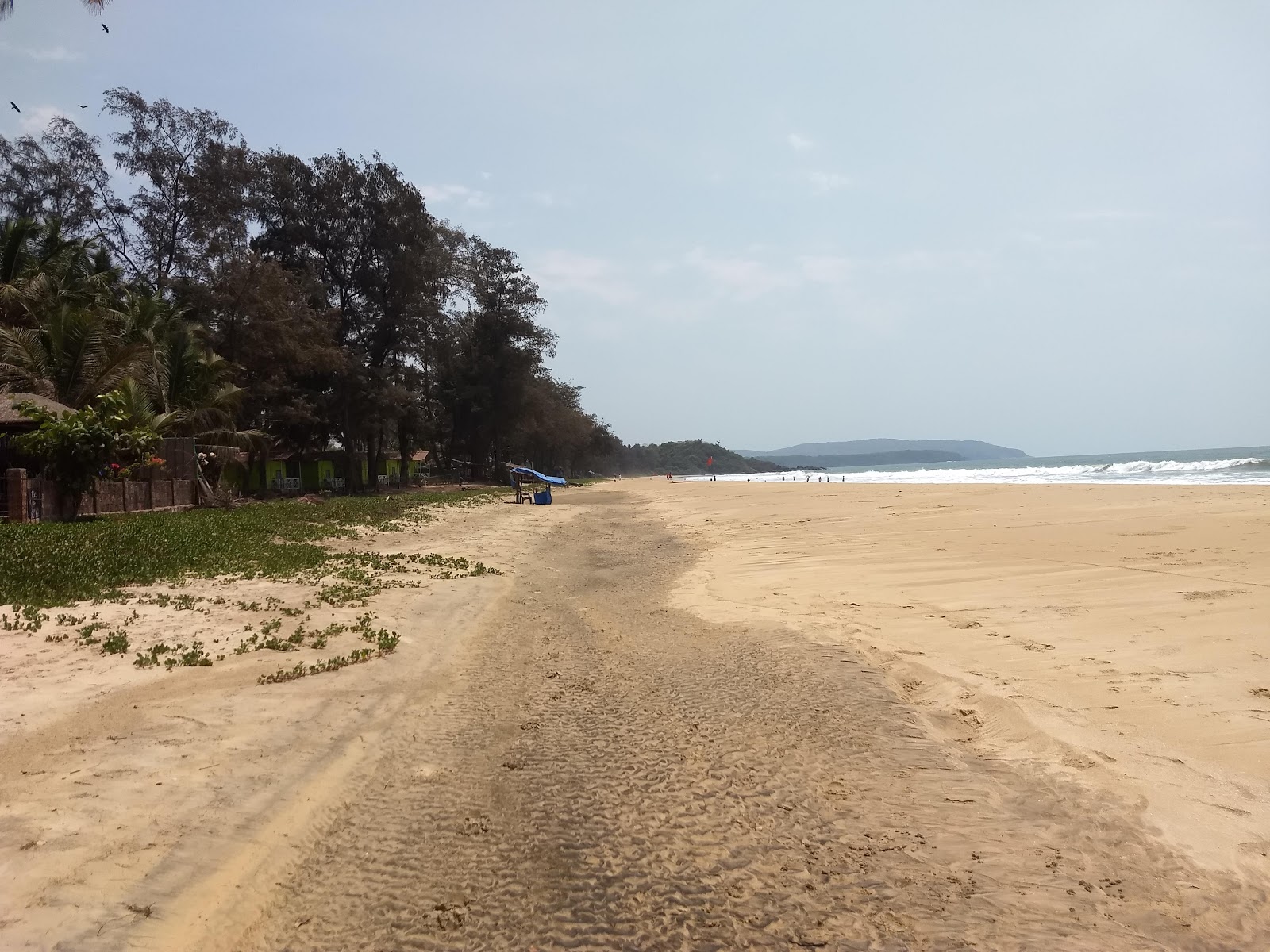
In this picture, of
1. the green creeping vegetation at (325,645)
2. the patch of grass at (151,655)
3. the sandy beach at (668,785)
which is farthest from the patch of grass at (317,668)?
the patch of grass at (151,655)

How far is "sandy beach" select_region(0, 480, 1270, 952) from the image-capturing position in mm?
3125

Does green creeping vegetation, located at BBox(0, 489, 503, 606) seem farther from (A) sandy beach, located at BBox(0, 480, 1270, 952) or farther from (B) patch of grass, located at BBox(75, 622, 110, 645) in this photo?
(A) sandy beach, located at BBox(0, 480, 1270, 952)

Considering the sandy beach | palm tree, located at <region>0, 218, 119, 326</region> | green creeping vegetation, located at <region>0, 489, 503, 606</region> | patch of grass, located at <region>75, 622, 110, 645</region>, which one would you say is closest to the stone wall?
green creeping vegetation, located at <region>0, 489, 503, 606</region>

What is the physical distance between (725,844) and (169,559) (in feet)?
30.8

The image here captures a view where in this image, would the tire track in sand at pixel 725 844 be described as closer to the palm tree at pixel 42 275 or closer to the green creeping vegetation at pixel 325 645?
the green creeping vegetation at pixel 325 645

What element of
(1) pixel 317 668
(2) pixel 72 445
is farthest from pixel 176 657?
(2) pixel 72 445

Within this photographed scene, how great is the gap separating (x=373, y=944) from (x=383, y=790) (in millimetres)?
1399

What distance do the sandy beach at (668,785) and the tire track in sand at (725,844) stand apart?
2 centimetres

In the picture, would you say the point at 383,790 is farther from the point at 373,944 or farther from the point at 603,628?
the point at 603,628


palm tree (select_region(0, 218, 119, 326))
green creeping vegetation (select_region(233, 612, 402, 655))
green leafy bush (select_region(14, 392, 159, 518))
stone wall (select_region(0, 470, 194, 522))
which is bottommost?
green creeping vegetation (select_region(233, 612, 402, 655))

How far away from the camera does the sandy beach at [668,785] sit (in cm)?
312

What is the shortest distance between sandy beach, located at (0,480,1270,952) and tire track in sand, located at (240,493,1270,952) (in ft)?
0.06

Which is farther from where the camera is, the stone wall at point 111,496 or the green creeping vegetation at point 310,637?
the stone wall at point 111,496

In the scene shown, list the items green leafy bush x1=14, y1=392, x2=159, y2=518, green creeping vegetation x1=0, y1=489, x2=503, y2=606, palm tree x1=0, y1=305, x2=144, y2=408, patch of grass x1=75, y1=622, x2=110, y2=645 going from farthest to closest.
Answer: palm tree x1=0, y1=305, x2=144, y2=408 < green leafy bush x1=14, y1=392, x2=159, y2=518 < green creeping vegetation x1=0, y1=489, x2=503, y2=606 < patch of grass x1=75, y1=622, x2=110, y2=645
